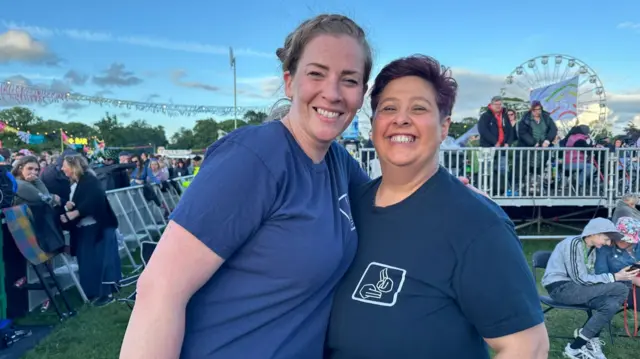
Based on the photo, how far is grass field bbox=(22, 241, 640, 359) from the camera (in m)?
4.72

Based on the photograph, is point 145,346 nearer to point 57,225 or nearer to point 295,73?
point 295,73

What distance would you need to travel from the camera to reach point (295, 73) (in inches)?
60.5

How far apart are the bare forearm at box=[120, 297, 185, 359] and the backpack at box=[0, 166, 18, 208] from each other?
196 inches

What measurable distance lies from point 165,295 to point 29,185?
5927 mm

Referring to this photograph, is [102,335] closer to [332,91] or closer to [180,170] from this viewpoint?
[332,91]

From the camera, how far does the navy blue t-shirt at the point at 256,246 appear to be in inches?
47.1

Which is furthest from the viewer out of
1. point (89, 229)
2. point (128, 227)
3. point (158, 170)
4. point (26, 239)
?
point (158, 170)

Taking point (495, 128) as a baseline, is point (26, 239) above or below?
below

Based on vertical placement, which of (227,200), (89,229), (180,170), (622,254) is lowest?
(622,254)

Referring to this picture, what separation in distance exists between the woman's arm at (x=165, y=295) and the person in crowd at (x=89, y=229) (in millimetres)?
5745

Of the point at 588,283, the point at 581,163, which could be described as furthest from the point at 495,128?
the point at 588,283

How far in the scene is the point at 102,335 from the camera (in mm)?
5145

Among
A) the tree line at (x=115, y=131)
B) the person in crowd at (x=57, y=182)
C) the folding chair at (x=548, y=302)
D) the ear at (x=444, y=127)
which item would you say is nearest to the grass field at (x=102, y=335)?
the folding chair at (x=548, y=302)

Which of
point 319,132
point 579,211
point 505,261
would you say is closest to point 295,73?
point 319,132
